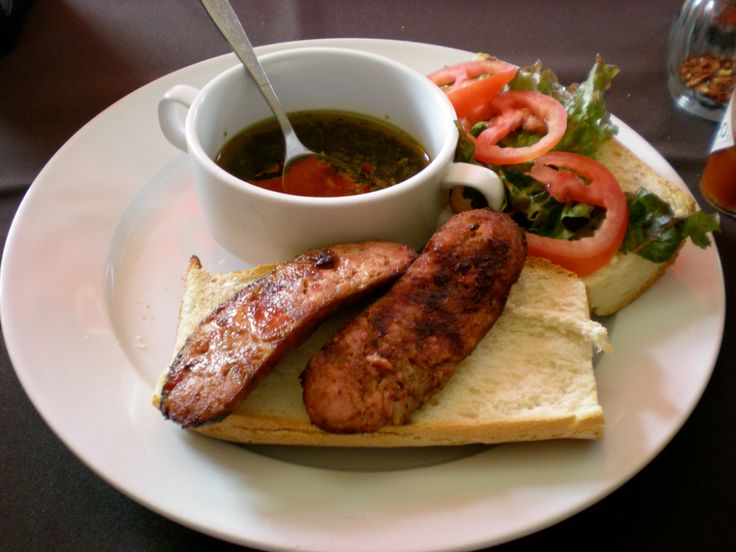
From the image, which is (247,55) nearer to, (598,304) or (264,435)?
(264,435)

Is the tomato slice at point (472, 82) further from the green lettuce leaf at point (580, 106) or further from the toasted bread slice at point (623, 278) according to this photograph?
the toasted bread slice at point (623, 278)

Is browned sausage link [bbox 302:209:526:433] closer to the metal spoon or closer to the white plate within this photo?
the white plate

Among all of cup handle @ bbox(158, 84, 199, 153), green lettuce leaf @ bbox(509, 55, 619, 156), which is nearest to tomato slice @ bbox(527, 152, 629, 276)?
green lettuce leaf @ bbox(509, 55, 619, 156)

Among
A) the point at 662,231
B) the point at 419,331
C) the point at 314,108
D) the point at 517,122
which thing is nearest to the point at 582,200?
the point at 662,231

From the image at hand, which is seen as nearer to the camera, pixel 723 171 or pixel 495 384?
pixel 495 384

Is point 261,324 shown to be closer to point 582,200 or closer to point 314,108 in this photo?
point 314,108

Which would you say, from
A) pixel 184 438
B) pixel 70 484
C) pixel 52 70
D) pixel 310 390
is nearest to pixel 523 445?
pixel 310 390
